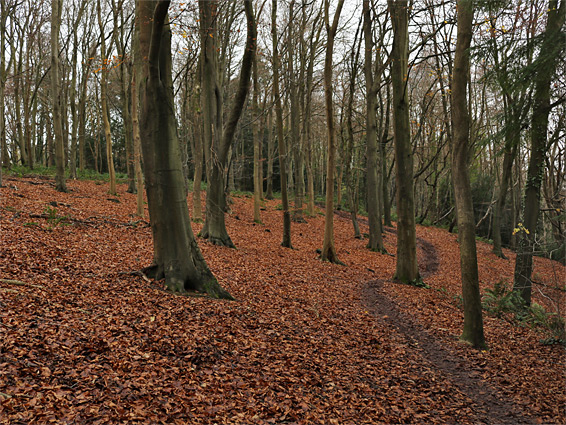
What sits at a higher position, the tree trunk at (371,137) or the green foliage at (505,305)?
the tree trunk at (371,137)

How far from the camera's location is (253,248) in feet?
41.2

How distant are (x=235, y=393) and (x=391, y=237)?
18587 millimetres

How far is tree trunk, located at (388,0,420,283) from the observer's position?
34.2ft

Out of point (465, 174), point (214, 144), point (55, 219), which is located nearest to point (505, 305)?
point (465, 174)

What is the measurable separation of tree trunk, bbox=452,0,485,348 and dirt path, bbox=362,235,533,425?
0.71 metres

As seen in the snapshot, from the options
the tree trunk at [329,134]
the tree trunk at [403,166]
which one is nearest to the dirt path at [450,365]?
the tree trunk at [403,166]

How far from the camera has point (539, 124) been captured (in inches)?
301

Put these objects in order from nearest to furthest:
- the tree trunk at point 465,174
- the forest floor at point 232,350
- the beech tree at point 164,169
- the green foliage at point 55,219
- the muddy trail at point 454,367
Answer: the forest floor at point 232,350 < the muddy trail at point 454,367 < the tree trunk at point 465,174 < the beech tree at point 164,169 < the green foliage at point 55,219

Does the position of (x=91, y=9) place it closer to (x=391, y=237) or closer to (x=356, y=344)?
(x=391, y=237)

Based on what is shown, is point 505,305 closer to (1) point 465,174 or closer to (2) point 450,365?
(2) point 450,365

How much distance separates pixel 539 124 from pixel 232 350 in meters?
7.54

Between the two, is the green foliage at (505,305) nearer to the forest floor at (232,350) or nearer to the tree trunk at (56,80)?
the forest floor at (232,350)

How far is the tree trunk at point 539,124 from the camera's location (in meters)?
5.95

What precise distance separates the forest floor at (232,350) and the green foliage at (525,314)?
13.4 inches
